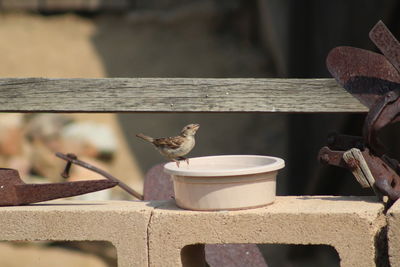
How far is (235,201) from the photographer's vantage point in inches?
110

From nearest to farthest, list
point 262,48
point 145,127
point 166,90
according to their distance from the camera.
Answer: point 166,90
point 145,127
point 262,48

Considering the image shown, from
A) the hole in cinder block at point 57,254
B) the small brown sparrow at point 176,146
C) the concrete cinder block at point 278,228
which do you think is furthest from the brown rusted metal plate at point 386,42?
the hole in cinder block at point 57,254

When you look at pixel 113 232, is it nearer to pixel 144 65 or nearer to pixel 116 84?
pixel 116 84

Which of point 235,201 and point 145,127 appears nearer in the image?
point 235,201

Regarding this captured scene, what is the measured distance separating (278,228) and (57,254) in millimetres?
6183

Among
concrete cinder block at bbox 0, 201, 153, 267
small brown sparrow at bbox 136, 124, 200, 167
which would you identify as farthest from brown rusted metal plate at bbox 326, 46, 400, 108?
concrete cinder block at bbox 0, 201, 153, 267

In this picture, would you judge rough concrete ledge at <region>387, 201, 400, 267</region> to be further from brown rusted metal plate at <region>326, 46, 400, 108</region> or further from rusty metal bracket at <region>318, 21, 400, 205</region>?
brown rusted metal plate at <region>326, 46, 400, 108</region>

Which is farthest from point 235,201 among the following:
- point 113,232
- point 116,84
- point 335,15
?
point 335,15

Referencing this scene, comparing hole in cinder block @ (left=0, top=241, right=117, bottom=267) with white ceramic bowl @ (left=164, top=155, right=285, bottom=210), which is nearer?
white ceramic bowl @ (left=164, top=155, right=285, bottom=210)

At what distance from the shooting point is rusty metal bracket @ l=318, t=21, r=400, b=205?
114 inches

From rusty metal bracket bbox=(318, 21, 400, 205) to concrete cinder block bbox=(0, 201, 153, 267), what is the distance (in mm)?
686

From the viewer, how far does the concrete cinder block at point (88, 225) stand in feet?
9.28

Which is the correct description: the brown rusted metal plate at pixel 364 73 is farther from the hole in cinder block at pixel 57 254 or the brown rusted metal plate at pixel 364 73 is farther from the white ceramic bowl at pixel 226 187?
the hole in cinder block at pixel 57 254

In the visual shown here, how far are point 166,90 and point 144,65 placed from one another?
1008cm
